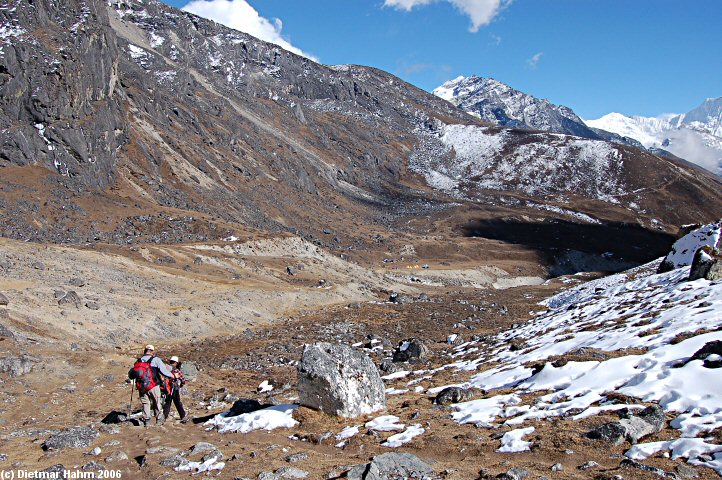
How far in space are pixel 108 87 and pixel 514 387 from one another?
76.8m

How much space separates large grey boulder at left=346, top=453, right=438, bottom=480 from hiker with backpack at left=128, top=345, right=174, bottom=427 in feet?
23.9

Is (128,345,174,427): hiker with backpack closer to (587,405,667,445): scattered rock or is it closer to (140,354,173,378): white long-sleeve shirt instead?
(140,354,173,378): white long-sleeve shirt

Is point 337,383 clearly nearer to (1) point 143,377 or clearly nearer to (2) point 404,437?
(2) point 404,437

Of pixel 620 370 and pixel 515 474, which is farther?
pixel 620 370

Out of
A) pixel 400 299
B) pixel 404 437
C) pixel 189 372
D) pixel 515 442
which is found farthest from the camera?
pixel 400 299

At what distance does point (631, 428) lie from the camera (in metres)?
10.5

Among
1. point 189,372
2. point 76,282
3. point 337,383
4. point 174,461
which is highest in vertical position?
point 76,282

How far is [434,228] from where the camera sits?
119 m

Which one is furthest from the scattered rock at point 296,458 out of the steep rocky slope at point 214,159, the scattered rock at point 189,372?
the steep rocky slope at point 214,159

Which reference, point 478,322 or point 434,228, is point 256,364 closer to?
point 478,322

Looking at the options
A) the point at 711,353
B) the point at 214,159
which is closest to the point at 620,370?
the point at 711,353

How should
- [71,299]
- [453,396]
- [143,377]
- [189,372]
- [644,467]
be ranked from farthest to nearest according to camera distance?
[71,299] → [189,372] → [453,396] → [143,377] → [644,467]

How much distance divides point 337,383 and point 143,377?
535cm

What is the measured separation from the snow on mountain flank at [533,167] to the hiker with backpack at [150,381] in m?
152
